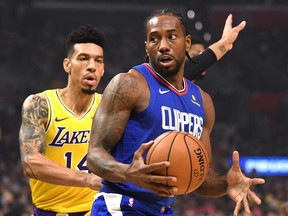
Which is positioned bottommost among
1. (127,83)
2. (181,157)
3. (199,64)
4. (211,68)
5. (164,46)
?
(181,157)

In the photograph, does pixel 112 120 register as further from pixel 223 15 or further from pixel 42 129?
pixel 223 15

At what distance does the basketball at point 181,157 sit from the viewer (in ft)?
12.2

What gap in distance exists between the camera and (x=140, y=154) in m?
3.49

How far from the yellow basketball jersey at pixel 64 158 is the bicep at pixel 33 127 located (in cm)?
8

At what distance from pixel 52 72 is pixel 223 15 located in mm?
9132

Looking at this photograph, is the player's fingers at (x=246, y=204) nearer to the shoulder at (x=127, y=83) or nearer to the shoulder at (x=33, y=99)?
the shoulder at (x=127, y=83)

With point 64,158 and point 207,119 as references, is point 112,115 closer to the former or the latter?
point 207,119

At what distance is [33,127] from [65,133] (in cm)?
28

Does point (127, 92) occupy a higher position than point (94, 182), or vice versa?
point (127, 92)

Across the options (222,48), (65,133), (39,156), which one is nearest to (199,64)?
(222,48)

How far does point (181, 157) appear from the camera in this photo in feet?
12.5

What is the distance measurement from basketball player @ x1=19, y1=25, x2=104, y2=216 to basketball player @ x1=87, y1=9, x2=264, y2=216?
0.90 metres

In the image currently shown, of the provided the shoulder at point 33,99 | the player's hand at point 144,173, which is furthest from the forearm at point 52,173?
the player's hand at point 144,173

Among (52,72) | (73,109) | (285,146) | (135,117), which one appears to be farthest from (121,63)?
(135,117)
